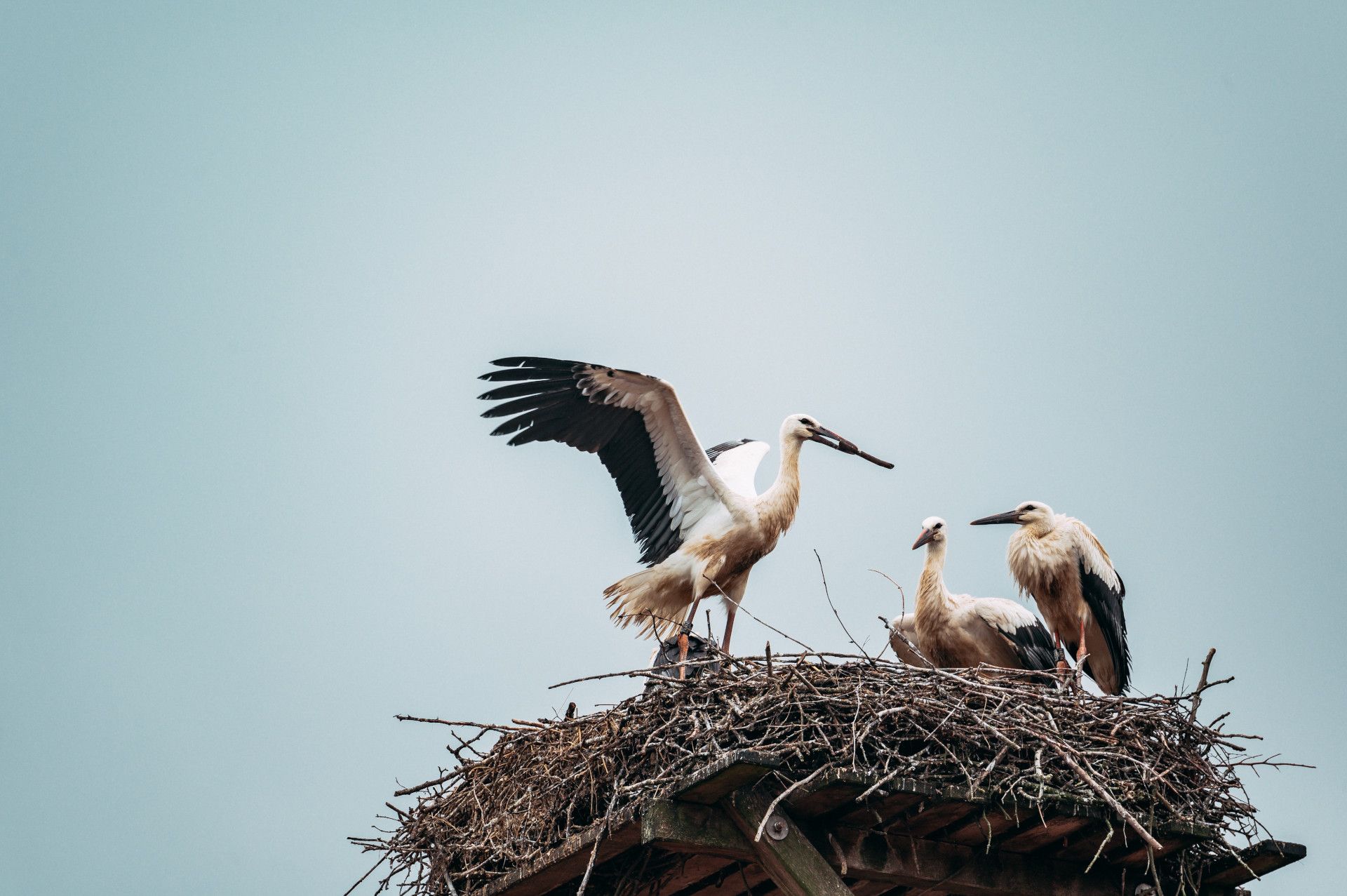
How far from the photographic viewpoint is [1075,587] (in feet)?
24.7

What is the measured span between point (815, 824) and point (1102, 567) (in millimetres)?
3852

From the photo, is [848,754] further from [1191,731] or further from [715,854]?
[1191,731]

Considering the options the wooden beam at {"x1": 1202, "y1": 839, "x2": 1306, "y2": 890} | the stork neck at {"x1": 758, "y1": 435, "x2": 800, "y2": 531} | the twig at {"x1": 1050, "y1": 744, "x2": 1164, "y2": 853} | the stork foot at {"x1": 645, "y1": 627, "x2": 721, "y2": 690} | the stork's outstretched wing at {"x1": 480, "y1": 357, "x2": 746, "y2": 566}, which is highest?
the stork's outstretched wing at {"x1": 480, "y1": 357, "x2": 746, "y2": 566}

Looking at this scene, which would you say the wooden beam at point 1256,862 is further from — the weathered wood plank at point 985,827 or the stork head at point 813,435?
the stork head at point 813,435

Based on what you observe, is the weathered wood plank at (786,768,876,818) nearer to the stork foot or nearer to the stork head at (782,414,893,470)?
the stork foot

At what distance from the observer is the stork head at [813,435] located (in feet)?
25.2

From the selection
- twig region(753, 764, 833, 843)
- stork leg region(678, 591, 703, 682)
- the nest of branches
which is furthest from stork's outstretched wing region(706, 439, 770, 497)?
twig region(753, 764, 833, 843)

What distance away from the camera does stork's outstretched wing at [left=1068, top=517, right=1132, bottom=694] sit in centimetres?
754

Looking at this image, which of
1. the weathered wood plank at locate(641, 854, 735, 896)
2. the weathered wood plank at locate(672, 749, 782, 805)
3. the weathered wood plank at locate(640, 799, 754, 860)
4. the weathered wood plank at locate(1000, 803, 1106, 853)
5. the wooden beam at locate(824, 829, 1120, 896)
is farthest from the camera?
the weathered wood plank at locate(641, 854, 735, 896)

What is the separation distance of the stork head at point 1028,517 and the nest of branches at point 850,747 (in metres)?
2.75

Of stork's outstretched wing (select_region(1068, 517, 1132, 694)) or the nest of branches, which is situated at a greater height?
stork's outstretched wing (select_region(1068, 517, 1132, 694))

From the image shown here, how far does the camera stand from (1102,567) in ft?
24.9

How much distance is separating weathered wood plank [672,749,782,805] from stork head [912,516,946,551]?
144 inches

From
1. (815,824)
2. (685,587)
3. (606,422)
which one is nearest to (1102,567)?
(685,587)
